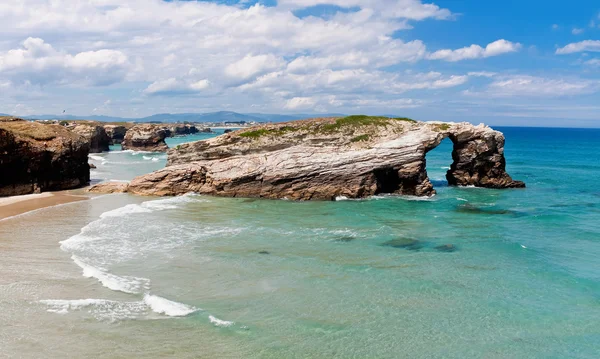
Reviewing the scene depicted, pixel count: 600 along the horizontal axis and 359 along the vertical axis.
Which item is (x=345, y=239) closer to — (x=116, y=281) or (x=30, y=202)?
(x=116, y=281)

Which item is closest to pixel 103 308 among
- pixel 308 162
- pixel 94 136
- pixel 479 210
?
pixel 308 162

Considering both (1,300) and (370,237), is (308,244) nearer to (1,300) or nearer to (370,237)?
(370,237)

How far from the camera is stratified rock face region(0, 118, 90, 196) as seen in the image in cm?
3291

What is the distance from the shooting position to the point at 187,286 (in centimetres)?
1570

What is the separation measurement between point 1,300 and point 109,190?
22892 millimetres

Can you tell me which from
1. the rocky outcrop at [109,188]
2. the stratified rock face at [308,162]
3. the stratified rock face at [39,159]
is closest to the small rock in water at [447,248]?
the stratified rock face at [308,162]

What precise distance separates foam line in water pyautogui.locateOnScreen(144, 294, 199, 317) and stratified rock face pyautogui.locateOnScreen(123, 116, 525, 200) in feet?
64.9

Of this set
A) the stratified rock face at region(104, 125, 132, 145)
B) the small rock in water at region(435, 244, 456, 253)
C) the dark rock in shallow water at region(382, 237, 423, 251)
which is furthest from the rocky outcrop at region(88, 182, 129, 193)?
the stratified rock face at region(104, 125, 132, 145)

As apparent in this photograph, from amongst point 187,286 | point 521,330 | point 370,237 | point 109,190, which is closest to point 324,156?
point 370,237

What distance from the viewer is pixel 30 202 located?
3070 cm

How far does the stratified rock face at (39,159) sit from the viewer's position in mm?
32906

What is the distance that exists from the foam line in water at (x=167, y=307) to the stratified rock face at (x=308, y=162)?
19786 mm

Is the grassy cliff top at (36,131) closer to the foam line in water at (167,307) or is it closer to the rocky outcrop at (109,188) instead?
the rocky outcrop at (109,188)

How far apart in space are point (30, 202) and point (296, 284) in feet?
75.8
